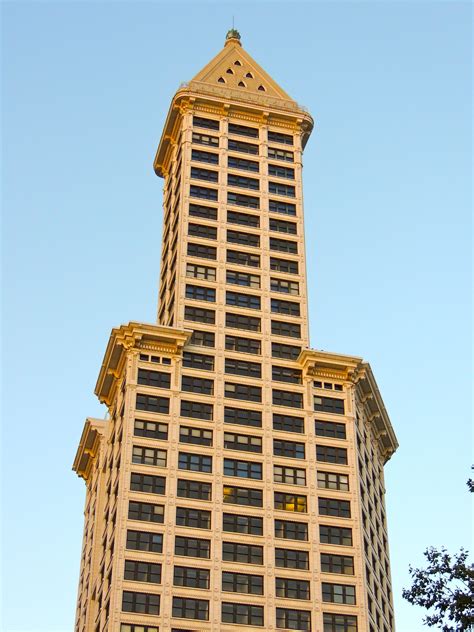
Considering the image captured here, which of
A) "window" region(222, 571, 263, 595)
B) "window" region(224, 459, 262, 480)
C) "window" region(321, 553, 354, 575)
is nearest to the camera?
"window" region(222, 571, 263, 595)

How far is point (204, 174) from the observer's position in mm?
112625

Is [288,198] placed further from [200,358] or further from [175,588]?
[175,588]

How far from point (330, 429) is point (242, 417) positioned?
900cm

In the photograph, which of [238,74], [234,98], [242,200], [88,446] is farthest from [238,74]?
[88,446]

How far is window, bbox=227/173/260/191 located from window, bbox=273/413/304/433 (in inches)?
1173

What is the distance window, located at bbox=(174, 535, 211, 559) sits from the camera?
84.8 metres

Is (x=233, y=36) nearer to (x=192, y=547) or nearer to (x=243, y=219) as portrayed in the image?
(x=243, y=219)

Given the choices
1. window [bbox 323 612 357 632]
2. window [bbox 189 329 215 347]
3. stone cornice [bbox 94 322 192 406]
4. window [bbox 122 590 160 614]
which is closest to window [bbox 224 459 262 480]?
stone cornice [bbox 94 322 192 406]

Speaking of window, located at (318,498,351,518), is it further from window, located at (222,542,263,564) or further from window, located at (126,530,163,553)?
window, located at (126,530,163,553)

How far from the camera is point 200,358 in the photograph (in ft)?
321

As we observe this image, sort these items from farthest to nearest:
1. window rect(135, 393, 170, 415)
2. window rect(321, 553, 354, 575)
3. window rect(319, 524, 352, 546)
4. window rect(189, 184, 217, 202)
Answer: window rect(189, 184, 217, 202)
window rect(135, 393, 170, 415)
window rect(319, 524, 352, 546)
window rect(321, 553, 354, 575)

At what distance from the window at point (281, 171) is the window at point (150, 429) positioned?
123 feet

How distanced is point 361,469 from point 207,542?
20.2m

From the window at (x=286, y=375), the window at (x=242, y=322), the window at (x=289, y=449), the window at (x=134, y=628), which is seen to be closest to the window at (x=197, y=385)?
the window at (x=286, y=375)
